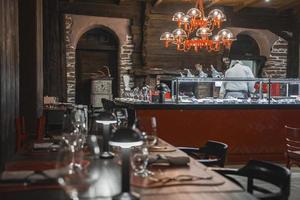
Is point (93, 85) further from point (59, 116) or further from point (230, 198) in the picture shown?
point (230, 198)

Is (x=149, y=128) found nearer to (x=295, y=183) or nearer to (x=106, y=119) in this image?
→ (x=106, y=119)

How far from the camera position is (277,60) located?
1204cm

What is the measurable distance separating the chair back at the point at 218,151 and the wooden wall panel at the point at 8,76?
235 centimetres

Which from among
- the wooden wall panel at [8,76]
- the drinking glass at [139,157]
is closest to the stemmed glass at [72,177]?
the drinking glass at [139,157]

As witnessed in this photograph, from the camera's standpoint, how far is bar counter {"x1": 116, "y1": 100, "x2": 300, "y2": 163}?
5.82 metres

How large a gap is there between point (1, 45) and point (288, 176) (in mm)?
3272

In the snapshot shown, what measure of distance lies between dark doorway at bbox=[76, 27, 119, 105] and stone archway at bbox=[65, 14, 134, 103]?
0.95 ft

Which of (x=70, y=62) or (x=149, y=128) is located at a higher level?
(x=70, y=62)

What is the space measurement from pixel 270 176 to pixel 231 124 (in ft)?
13.0

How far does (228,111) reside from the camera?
6.02 m

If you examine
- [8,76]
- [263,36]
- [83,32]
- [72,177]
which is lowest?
[72,177]

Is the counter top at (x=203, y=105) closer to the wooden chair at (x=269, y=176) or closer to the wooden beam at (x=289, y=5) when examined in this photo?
the wooden chair at (x=269, y=176)

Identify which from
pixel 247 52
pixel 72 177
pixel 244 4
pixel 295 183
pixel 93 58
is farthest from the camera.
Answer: pixel 247 52

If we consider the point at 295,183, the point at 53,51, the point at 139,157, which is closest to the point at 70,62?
the point at 53,51
